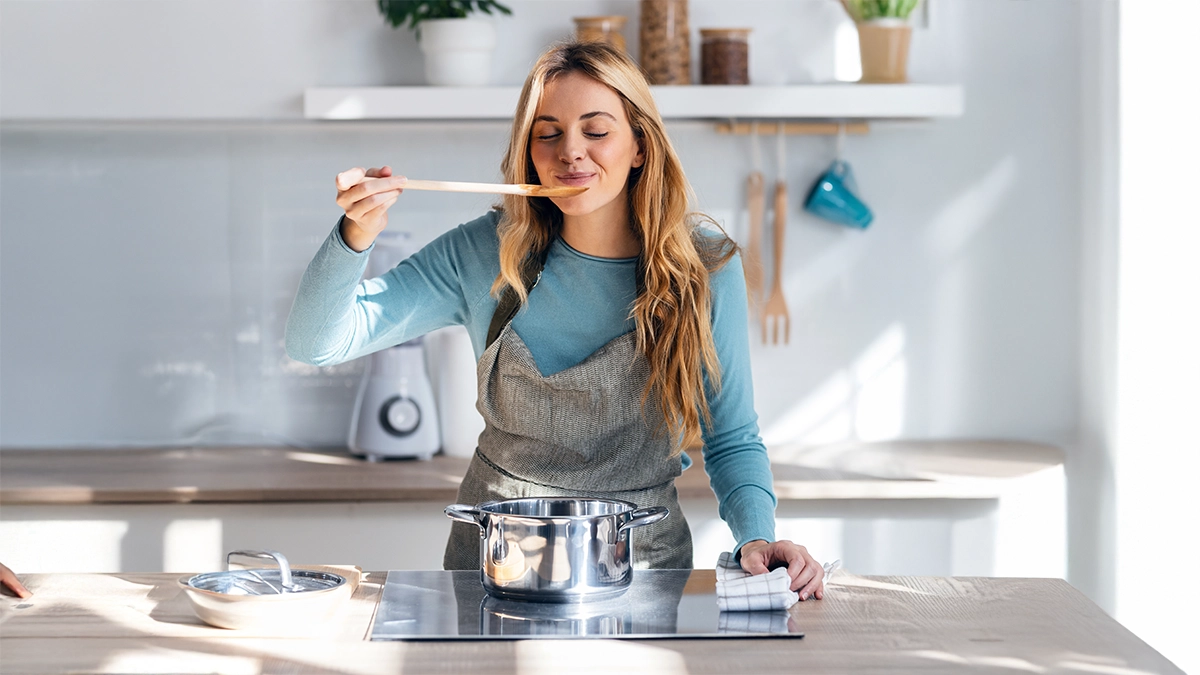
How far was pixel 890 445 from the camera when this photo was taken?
272 cm

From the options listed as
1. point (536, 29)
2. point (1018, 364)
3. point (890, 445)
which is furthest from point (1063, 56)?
point (536, 29)

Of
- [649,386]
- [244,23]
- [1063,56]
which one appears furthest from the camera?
[1063,56]

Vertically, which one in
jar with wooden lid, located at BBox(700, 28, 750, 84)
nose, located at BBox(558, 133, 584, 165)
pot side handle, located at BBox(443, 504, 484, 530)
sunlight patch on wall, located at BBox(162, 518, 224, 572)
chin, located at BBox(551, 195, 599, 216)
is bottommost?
sunlight patch on wall, located at BBox(162, 518, 224, 572)

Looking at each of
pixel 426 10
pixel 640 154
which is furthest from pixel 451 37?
pixel 640 154

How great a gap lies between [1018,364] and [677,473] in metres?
1.44

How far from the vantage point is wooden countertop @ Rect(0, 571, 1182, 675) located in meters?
1.05

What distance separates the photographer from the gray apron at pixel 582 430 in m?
1.56

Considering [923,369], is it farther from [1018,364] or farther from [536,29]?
[536,29]

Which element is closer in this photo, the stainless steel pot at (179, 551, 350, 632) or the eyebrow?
the stainless steel pot at (179, 551, 350, 632)

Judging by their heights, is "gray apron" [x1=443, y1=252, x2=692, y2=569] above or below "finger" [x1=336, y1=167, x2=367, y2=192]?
below

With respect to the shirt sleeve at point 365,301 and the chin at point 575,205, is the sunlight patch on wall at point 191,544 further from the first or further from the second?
the chin at point 575,205

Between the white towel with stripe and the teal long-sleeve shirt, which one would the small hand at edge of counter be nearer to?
the teal long-sleeve shirt

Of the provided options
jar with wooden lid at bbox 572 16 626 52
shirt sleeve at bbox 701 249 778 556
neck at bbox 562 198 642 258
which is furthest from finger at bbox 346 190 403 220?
jar with wooden lid at bbox 572 16 626 52

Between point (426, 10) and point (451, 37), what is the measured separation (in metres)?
0.13
